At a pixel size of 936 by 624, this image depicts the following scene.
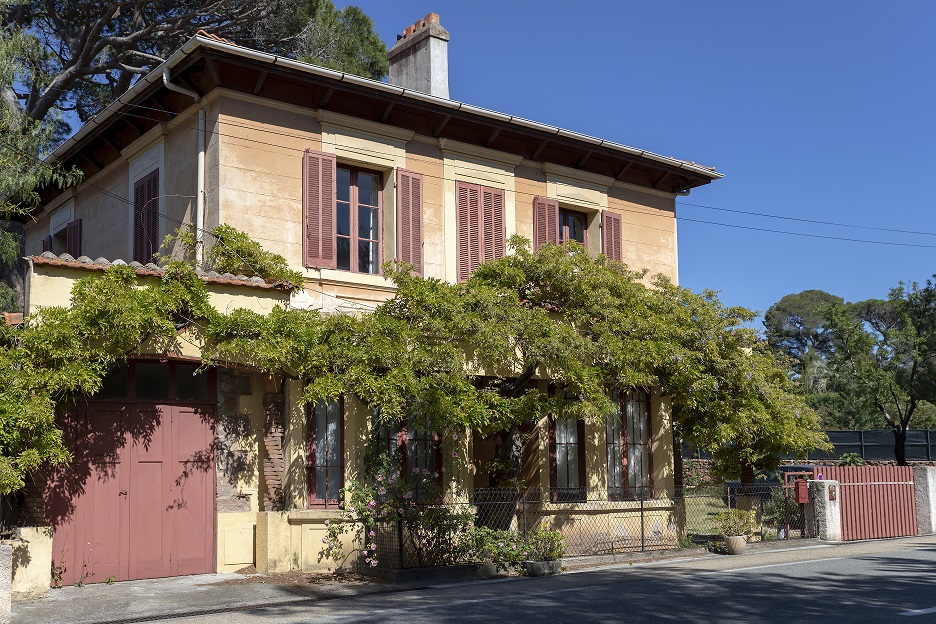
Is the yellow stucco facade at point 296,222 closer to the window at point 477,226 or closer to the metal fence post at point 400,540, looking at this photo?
the window at point 477,226

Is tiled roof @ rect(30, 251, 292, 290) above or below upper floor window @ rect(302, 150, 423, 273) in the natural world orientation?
below

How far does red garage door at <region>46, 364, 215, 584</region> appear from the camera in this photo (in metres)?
11.8

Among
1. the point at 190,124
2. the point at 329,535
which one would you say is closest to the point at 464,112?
the point at 190,124

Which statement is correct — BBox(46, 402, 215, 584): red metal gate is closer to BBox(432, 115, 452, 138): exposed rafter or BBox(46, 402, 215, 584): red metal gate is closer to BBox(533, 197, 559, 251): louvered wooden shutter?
BBox(432, 115, 452, 138): exposed rafter

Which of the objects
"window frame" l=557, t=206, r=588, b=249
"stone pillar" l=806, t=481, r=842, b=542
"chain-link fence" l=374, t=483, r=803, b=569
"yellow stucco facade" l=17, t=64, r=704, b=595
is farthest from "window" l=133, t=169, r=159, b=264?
"stone pillar" l=806, t=481, r=842, b=542

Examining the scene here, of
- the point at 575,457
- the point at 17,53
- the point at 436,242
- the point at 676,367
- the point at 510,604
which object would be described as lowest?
the point at 510,604

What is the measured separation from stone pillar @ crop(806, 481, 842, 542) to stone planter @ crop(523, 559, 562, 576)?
7.11 meters

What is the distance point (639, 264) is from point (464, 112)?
508cm

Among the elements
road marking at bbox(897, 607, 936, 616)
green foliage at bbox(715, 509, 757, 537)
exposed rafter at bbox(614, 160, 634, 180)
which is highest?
exposed rafter at bbox(614, 160, 634, 180)

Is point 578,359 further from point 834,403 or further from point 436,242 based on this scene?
point 834,403

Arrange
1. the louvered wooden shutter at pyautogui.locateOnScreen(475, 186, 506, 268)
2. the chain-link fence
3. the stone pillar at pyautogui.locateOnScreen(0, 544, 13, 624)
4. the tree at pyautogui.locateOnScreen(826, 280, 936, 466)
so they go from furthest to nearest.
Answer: the tree at pyautogui.locateOnScreen(826, 280, 936, 466)
the louvered wooden shutter at pyautogui.locateOnScreen(475, 186, 506, 268)
the chain-link fence
the stone pillar at pyautogui.locateOnScreen(0, 544, 13, 624)

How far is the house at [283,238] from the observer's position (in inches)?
484

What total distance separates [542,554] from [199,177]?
745cm

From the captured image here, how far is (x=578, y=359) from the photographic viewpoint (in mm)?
14070
